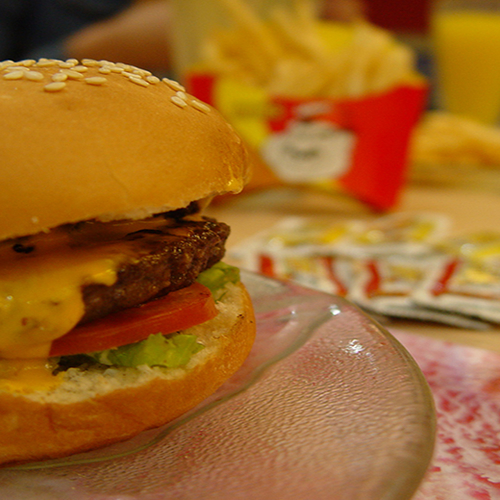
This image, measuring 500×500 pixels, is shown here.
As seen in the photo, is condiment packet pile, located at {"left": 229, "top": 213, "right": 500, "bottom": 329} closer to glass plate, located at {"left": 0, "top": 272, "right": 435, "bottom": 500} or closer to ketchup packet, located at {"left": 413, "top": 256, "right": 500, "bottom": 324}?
ketchup packet, located at {"left": 413, "top": 256, "right": 500, "bottom": 324}

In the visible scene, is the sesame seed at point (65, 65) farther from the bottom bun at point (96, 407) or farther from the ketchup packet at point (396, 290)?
the ketchup packet at point (396, 290)

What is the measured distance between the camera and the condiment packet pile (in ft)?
5.15

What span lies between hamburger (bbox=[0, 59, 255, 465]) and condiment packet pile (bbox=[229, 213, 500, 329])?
69 cm

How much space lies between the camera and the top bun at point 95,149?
86 centimetres

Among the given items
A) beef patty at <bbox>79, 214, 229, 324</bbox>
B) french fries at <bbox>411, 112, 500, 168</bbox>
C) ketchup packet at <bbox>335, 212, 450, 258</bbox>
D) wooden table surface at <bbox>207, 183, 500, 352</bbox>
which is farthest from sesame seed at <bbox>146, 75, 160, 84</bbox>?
french fries at <bbox>411, 112, 500, 168</bbox>

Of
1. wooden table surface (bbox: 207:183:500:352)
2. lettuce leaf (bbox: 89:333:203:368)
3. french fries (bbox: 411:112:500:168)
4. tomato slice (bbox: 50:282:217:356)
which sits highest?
tomato slice (bbox: 50:282:217:356)

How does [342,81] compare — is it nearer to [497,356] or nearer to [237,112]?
[237,112]

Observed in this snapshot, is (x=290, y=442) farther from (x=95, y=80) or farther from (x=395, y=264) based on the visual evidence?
(x=395, y=264)

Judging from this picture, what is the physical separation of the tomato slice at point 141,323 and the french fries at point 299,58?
1713 mm

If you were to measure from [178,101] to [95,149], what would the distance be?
247 millimetres

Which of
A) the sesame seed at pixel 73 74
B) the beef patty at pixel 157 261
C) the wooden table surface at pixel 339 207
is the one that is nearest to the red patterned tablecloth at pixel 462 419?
the beef patty at pixel 157 261

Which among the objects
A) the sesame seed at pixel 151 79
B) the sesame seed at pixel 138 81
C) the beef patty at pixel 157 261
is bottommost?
the beef patty at pixel 157 261

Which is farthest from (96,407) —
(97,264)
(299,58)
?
(299,58)

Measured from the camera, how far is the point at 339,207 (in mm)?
3031
